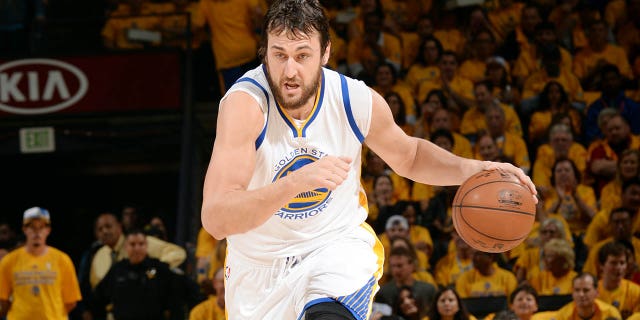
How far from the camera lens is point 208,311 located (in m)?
8.38

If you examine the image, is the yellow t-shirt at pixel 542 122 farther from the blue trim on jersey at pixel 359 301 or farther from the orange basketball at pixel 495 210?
the blue trim on jersey at pixel 359 301

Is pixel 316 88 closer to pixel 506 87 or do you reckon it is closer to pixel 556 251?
pixel 556 251

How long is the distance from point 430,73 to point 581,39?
2.06 metres

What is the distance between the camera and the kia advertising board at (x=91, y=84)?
34.8ft

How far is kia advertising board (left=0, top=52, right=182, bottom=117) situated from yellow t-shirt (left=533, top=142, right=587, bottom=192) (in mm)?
3950

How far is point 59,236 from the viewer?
40.1ft

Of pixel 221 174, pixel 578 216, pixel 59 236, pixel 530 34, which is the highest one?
pixel 530 34

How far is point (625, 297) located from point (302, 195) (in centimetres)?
489

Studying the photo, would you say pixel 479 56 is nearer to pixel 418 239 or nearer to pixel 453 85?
pixel 453 85

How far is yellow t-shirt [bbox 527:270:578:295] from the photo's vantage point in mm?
8375

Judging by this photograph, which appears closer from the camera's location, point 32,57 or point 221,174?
point 221,174

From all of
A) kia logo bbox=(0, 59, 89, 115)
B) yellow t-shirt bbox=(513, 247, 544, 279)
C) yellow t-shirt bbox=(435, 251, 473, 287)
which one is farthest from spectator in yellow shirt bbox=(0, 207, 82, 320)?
yellow t-shirt bbox=(513, 247, 544, 279)

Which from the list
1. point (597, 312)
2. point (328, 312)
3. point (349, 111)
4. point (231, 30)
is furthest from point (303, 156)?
point (231, 30)

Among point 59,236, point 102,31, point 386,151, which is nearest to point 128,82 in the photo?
point 102,31
